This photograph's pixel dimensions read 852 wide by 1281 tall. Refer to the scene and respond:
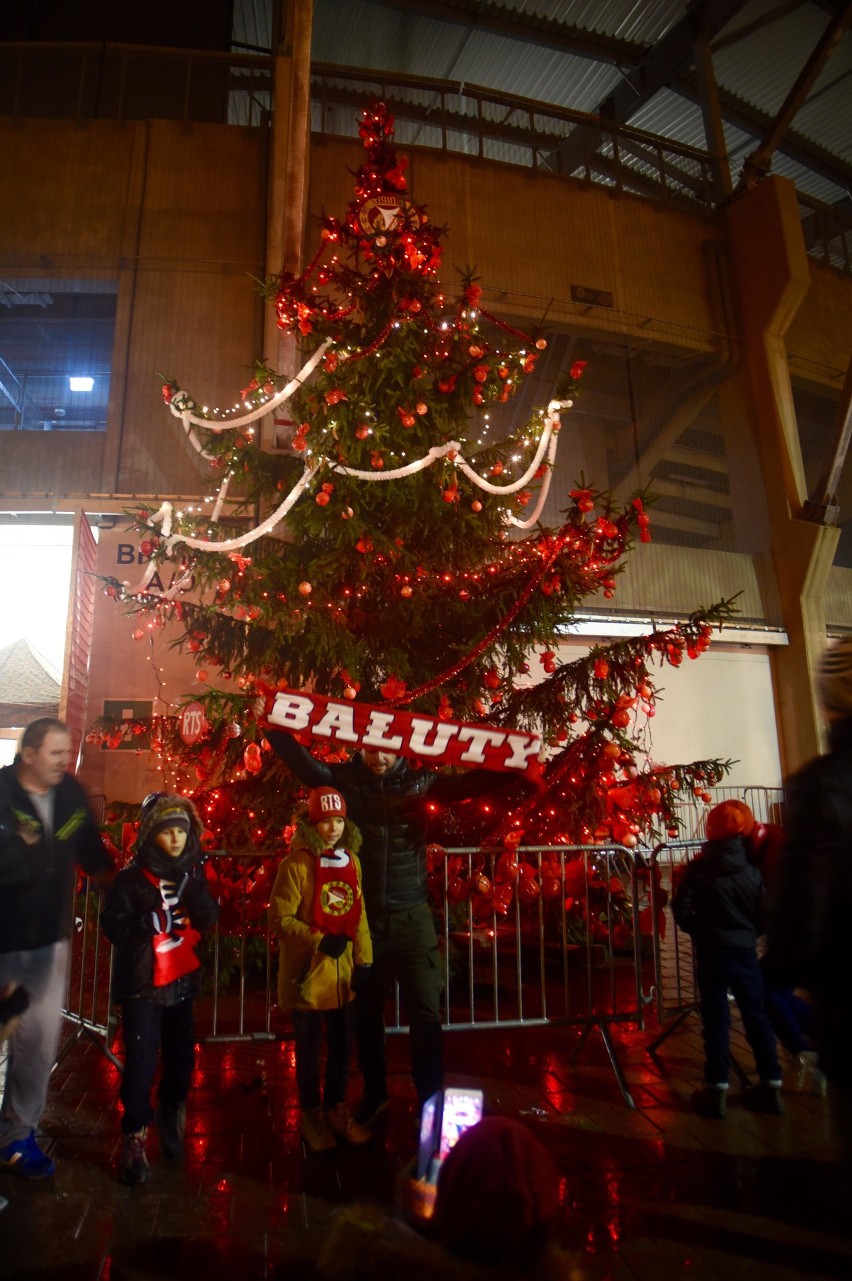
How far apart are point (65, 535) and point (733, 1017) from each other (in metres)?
10.5

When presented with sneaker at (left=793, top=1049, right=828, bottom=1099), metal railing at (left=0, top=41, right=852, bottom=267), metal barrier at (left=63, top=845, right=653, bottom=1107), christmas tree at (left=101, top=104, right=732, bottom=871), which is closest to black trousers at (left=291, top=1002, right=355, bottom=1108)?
metal barrier at (left=63, top=845, right=653, bottom=1107)

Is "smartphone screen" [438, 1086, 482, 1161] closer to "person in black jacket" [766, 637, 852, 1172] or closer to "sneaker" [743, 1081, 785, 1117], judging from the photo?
"person in black jacket" [766, 637, 852, 1172]

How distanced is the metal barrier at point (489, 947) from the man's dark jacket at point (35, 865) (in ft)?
4.21

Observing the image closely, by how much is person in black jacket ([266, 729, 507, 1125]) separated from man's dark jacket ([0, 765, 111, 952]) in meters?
1.04

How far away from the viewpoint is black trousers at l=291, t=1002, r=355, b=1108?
385 cm

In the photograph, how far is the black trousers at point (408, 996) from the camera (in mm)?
3834

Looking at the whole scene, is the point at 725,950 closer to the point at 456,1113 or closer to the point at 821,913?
the point at 821,913

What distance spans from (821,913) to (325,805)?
2.48m

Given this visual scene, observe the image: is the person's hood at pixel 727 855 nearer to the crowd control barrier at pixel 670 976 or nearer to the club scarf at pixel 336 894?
the crowd control barrier at pixel 670 976

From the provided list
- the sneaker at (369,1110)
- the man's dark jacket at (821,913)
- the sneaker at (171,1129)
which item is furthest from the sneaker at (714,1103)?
the sneaker at (171,1129)

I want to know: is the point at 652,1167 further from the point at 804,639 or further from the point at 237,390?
the point at 804,639

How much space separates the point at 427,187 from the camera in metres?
13.5

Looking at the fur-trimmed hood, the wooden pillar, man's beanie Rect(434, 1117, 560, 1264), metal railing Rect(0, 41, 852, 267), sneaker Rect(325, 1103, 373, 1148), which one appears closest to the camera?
man's beanie Rect(434, 1117, 560, 1264)

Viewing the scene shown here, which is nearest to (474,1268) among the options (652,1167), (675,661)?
(652,1167)
